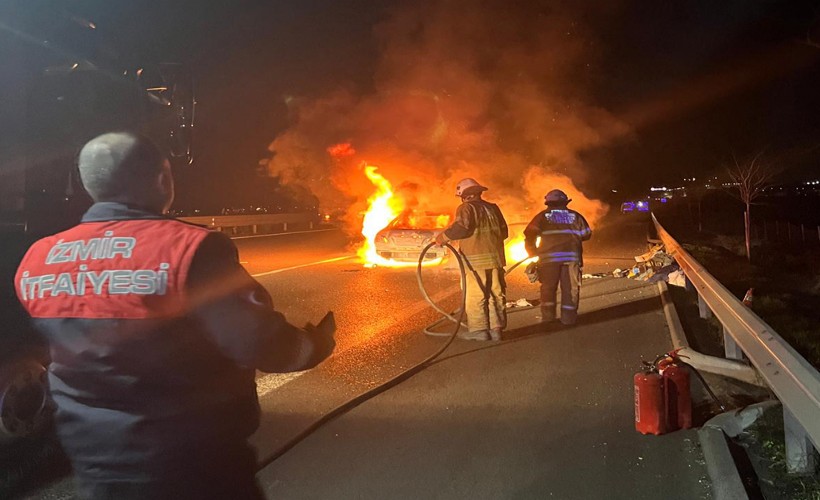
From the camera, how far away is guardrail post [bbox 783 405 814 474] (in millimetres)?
3744

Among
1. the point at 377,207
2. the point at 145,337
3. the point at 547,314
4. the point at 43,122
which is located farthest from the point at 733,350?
the point at 377,207

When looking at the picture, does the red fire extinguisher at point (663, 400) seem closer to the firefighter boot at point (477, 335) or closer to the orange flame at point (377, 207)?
the firefighter boot at point (477, 335)

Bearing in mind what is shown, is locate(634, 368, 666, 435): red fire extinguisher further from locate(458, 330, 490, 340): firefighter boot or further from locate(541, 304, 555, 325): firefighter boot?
A: locate(541, 304, 555, 325): firefighter boot

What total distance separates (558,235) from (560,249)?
171 millimetres

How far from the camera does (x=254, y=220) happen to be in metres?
30.6

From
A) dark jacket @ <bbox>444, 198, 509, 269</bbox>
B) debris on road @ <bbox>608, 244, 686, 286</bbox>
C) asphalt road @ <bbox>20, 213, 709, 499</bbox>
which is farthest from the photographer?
debris on road @ <bbox>608, 244, 686, 286</bbox>

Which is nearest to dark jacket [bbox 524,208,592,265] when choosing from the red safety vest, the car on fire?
the car on fire

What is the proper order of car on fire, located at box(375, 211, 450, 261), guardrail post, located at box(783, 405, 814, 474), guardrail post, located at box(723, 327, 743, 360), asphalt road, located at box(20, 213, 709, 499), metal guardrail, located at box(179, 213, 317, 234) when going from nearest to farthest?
1. guardrail post, located at box(783, 405, 814, 474)
2. asphalt road, located at box(20, 213, 709, 499)
3. guardrail post, located at box(723, 327, 743, 360)
4. car on fire, located at box(375, 211, 450, 261)
5. metal guardrail, located at box(179, 213, 317, 234)

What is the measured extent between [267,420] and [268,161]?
56.6 feet

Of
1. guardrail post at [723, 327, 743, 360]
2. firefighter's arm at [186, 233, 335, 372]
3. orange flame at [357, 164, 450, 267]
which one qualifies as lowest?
guardrail post at [723, 327, 743, 360]

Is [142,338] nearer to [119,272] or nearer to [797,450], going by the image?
[119,272]

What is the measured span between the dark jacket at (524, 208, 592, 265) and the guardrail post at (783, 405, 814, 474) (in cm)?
433

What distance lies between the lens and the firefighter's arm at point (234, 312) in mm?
1835

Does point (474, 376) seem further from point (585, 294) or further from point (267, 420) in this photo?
point (585, 294)
